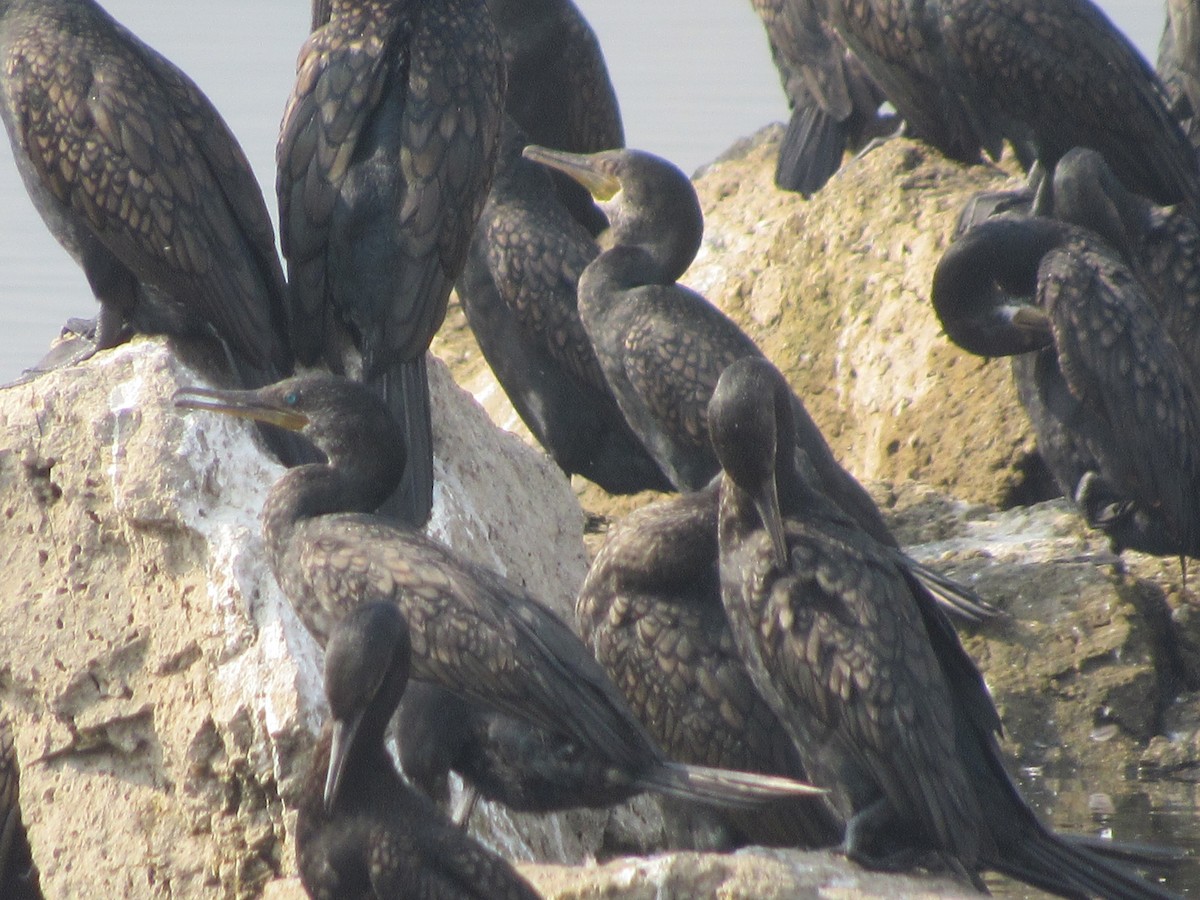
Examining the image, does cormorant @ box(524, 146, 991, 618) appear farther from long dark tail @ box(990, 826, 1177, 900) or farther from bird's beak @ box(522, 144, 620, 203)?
long dark tail @ box(990, 826, 1177, 900)

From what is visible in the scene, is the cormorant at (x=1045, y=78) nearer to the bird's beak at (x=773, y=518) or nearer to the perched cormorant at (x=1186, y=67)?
the perched cormorant at (x=1186, y=67)

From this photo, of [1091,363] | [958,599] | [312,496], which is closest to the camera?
[312,496]

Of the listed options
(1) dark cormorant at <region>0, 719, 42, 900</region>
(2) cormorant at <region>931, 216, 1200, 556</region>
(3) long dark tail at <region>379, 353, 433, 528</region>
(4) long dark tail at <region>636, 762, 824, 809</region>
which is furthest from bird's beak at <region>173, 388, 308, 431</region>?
(2) cormorant at <region>931, 216, 1200, 556</region>

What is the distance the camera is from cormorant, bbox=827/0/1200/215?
25.2 feet

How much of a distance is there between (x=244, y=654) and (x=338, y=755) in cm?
101

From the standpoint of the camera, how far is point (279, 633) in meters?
4.88

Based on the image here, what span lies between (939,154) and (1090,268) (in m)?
2.74

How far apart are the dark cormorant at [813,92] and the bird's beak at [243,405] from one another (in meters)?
5.37

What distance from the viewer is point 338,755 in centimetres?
393

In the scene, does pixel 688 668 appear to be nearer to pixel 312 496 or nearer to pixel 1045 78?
pixel 312 496

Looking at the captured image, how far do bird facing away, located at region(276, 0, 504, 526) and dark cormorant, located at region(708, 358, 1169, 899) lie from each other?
119 centimetres

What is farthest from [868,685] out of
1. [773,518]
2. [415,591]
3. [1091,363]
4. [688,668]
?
[1091,363]

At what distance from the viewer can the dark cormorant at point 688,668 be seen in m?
4.90

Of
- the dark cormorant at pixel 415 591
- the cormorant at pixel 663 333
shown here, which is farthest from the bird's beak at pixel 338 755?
the cormorant at pixel 663 333
